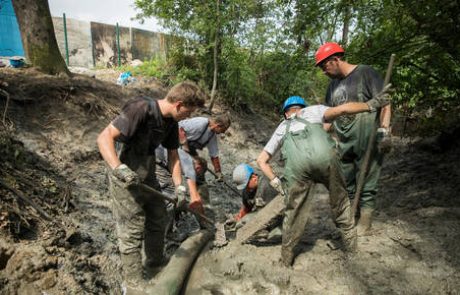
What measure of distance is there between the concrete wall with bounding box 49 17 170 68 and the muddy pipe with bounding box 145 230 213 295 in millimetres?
11428

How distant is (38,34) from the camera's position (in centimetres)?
638

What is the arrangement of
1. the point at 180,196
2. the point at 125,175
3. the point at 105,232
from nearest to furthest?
the point at 125,175
the point at 180,196
the point at 105,232

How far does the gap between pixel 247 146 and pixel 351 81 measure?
18.3 ft

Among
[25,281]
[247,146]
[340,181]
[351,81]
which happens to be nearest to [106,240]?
[25,281]

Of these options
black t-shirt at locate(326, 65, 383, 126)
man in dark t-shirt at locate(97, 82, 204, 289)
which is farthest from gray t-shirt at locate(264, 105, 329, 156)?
man in dark t-shirt at locate(97, 82, 204, 289)

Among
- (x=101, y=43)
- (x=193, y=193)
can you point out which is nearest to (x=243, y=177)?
(x=193, y=193)

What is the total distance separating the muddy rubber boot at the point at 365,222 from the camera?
150 inches

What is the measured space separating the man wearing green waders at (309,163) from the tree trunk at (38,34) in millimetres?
5133

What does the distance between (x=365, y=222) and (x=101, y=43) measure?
14.8 m

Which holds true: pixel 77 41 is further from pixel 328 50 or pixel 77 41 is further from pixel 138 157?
pixel 328 50

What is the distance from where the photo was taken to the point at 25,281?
9.31 ft

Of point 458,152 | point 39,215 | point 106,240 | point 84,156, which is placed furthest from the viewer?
point 458,152

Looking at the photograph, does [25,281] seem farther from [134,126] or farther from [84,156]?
[84,156]

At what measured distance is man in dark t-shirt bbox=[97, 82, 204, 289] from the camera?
109 inches
